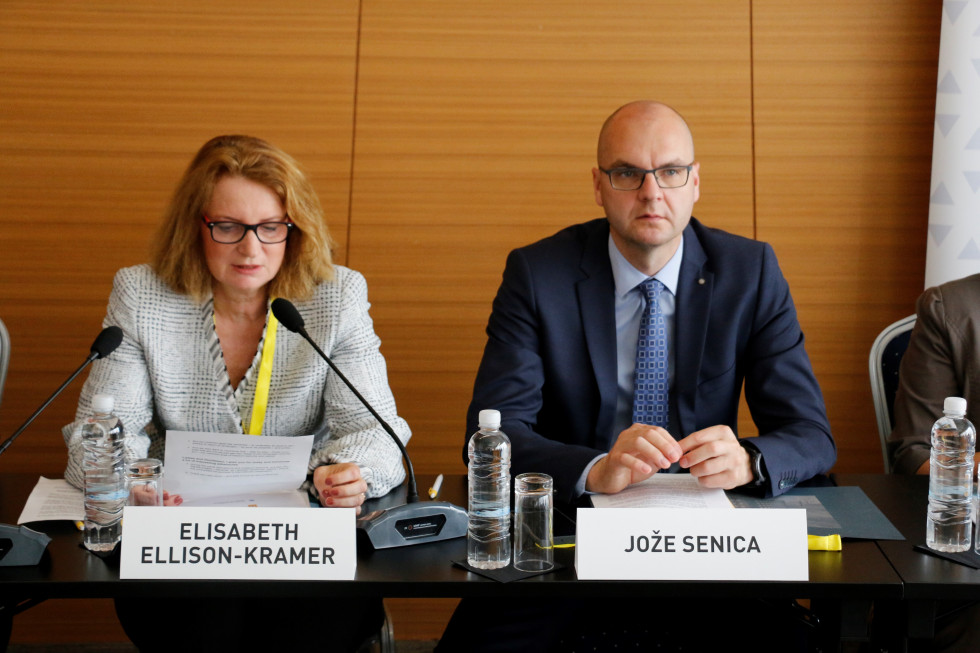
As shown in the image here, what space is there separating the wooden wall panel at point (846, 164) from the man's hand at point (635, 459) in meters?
1.72

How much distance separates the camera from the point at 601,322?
7.02ft

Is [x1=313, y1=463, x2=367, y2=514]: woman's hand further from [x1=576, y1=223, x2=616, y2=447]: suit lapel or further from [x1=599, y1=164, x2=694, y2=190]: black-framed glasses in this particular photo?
[x1=599, y1=164, x2=694, y2=190]: black-framed glasses

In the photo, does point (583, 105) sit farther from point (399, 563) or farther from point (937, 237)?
point (399, 563)

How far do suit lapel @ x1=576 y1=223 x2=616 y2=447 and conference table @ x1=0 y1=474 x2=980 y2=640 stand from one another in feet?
2.12

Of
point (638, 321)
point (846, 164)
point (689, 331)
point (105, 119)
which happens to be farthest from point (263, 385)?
point (846, 164)

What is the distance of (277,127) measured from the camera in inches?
123

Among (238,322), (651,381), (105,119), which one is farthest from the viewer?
(105,119)

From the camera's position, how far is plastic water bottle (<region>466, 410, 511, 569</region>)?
1.45m

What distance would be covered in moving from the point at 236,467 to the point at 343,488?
0.64 feet

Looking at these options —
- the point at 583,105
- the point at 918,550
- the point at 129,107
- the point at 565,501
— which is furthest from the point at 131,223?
the point at 918,550

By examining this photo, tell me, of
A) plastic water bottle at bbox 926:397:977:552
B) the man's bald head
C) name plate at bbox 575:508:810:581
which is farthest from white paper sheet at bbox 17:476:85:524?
plastic water bottle at bbox 926:397:977:552

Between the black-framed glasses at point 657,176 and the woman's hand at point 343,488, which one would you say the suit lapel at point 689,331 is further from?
the woman's hand at point 343,488

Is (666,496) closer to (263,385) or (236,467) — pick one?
(236,467)

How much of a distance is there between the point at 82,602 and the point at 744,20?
2.95 m
